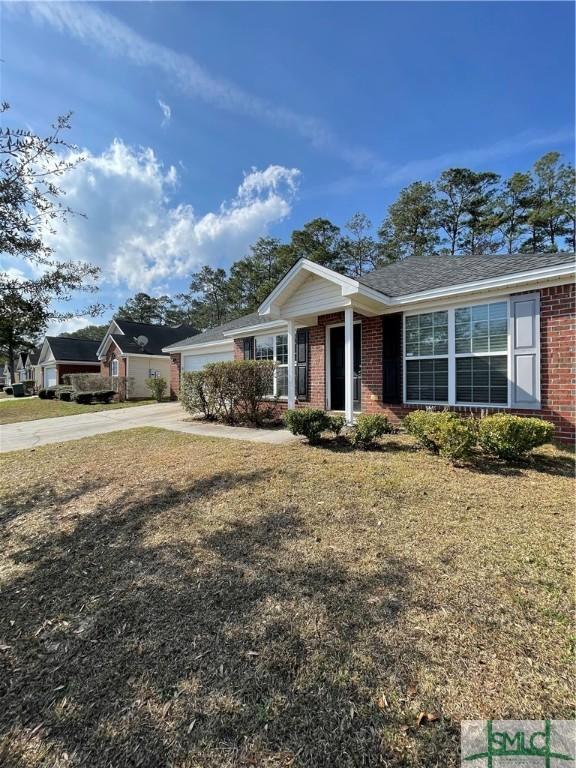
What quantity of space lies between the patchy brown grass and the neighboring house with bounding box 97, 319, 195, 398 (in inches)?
766

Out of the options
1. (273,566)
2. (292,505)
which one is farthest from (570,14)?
(273,566)

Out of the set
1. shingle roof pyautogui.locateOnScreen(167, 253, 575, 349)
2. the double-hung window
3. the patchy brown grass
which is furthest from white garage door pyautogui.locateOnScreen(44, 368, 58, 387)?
the patchy brown grass

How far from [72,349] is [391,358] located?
31529mm

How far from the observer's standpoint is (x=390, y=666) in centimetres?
189

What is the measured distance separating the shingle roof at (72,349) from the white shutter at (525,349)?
3267 cm

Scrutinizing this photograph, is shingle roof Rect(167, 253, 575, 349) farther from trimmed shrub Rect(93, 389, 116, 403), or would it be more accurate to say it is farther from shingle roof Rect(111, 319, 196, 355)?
shingle roof Rect(111, 319, 196, 355)

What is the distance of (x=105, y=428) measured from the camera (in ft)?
34.2

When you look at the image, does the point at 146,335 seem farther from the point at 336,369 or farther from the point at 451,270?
the point at 451,270

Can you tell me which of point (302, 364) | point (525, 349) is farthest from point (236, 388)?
point (525, 349)

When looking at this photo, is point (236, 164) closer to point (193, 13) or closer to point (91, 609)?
point (193, 13)

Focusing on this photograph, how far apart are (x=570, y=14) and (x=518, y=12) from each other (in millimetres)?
1208

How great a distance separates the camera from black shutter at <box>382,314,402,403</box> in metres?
8.48

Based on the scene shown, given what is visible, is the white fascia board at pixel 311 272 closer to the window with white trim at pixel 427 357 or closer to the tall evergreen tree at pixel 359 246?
the window with white trim at pixel 427 357

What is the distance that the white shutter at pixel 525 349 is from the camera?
21.6 ft
